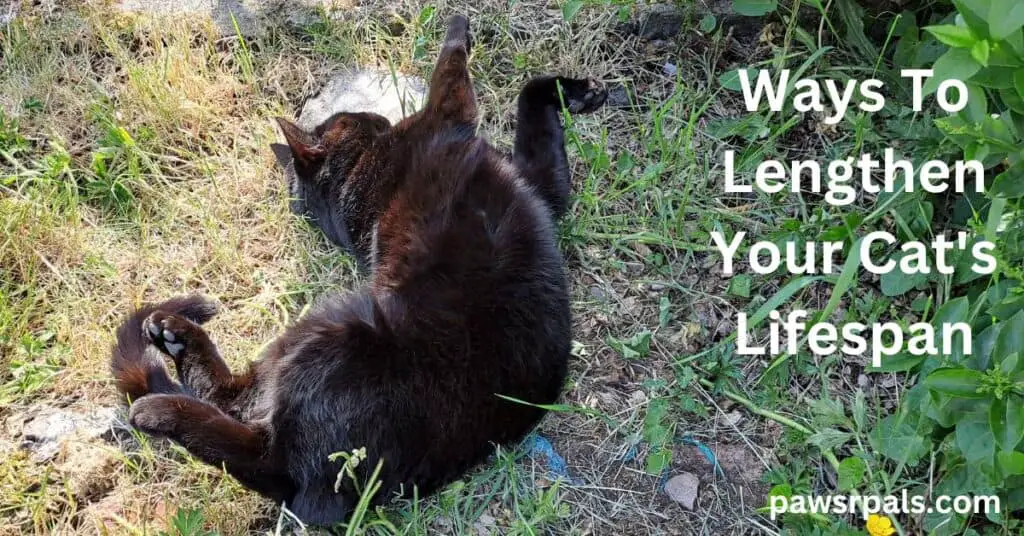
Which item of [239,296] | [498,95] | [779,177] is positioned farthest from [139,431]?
[779,177]

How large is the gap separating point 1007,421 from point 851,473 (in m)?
0.50

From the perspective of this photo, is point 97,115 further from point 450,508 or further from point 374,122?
point 450,508

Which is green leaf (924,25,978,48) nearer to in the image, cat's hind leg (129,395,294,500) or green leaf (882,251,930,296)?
green leaf (882,251,930,296)

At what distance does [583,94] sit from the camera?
3.06 metres

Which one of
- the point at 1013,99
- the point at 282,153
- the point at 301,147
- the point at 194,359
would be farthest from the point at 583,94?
the point at 194,359

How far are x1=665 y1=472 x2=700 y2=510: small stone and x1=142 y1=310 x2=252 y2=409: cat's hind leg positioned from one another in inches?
50.3

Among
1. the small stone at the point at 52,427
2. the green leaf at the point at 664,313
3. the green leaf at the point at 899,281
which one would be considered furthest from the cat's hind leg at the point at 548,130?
the small stone at the point at 52,427

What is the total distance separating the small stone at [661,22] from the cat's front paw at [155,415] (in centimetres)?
210

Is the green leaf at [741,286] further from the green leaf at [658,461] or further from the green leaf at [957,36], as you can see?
the green leaf at [957,36]

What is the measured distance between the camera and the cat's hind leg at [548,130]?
9.52ft

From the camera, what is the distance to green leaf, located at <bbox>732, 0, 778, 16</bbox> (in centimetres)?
276

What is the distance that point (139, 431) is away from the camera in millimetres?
2508

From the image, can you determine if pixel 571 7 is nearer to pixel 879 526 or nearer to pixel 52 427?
pixel 879 526

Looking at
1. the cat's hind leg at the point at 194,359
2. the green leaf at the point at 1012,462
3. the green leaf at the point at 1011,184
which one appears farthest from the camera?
the cat's hind leg at the point at 194,359
